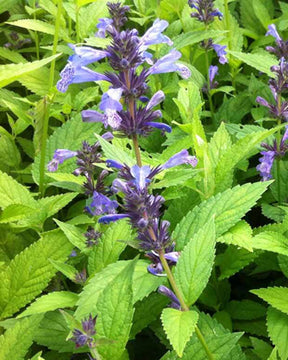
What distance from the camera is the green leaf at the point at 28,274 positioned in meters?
1.94

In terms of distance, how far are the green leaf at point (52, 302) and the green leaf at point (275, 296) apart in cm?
69

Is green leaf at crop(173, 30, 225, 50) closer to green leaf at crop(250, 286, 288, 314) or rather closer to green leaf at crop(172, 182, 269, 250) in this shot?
green leaf at crop(172, 182, 269, 250)

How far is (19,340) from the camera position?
5.52 feet

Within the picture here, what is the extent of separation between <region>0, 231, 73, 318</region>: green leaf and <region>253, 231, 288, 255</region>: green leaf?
2.49 feet

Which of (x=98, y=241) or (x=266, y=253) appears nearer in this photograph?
(x=98, y=241)

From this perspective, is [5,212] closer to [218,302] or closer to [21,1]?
[218,302]

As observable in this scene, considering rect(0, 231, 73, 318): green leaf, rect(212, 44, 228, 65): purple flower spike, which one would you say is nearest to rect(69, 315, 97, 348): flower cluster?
rect(0, 231, 73, 318): green leaf

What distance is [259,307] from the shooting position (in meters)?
2.11

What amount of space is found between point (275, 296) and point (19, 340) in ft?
3.12

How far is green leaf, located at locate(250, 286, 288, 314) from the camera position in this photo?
1789mm

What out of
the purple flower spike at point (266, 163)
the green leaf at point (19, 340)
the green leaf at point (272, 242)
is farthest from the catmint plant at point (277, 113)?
the green leaf at point (19, 340)

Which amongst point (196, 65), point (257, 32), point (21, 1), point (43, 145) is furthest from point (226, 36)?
point (21, 1)

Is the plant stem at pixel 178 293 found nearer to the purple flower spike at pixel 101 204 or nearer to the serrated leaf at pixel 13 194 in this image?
the purple flower spike at pixel 101 204

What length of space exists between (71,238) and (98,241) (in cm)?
11
